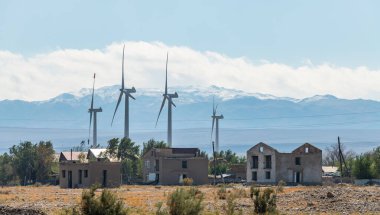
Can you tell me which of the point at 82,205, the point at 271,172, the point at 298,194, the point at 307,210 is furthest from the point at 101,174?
the point at 82,205

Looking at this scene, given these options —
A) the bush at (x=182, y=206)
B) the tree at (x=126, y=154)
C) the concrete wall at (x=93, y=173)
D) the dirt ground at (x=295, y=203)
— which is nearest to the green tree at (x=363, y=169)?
the concrete wall at (x=93, y=173)

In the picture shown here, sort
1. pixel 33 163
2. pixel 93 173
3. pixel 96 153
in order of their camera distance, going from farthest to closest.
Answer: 1. pixel 96 153
2. pixel 33 163
3. pixel 93 173

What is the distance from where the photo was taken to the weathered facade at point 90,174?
12289 centimetres

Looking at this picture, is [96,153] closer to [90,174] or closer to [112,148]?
[112,148]

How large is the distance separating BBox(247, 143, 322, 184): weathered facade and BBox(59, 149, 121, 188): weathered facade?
26.9 meters

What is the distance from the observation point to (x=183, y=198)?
1911 inches

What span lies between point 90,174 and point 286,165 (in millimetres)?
34991

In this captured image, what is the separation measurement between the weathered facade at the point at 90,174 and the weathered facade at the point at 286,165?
88.4 feet

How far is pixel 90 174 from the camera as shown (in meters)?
123

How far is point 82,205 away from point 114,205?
78.7 inches

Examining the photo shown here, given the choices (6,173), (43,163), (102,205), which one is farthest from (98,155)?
(102,205)

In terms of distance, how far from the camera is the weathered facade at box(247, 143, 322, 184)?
13488 cm

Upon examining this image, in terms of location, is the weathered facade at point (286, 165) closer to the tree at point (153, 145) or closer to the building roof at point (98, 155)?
the building roof at point (98, 155)

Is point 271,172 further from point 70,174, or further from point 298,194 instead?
point 298,194
